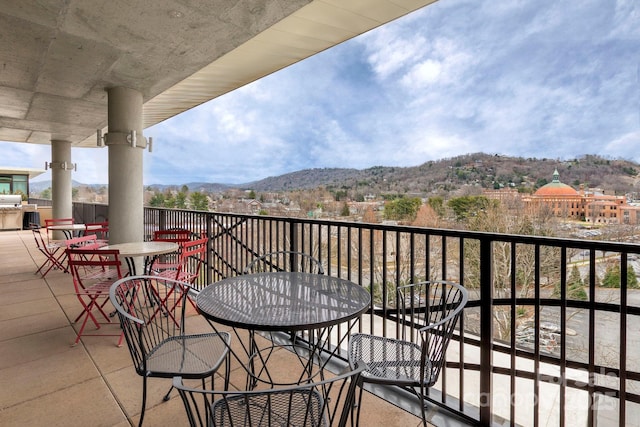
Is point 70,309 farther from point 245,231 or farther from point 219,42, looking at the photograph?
point 219,42

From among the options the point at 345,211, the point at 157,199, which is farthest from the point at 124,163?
the point at 157,199

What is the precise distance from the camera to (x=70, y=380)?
245 cm

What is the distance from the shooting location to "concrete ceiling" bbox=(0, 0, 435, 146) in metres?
2.97

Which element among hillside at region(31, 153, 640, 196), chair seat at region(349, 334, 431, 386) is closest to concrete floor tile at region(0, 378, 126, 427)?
chair seat at region(349, 334, 431, 386)

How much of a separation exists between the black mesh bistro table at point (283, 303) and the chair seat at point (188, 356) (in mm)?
149

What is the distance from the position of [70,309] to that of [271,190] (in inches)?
795

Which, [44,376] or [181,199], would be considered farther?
[181,199]

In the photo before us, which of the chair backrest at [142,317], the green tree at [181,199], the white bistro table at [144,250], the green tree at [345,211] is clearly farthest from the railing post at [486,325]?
the green tree at [181,199]

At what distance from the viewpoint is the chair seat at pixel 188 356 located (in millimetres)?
1655

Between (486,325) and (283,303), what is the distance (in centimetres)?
121

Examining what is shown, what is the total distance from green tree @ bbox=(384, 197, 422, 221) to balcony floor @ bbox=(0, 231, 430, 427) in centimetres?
1861

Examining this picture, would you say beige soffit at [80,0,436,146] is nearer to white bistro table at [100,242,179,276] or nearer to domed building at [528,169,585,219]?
white bistro table at [100,242,179,276]

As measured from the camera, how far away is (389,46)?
52375 millimetres

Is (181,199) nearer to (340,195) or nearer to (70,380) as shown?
(340,195)
